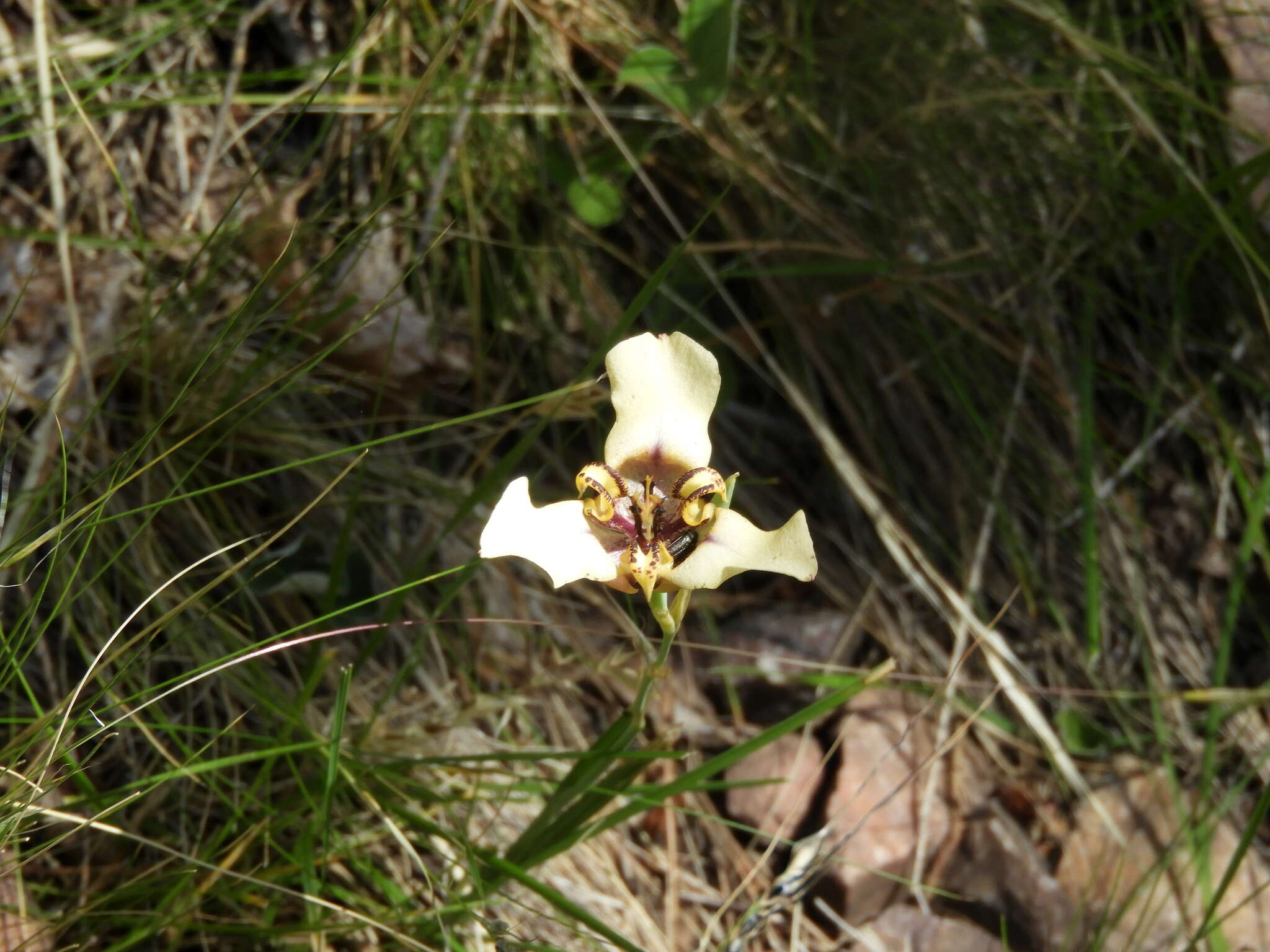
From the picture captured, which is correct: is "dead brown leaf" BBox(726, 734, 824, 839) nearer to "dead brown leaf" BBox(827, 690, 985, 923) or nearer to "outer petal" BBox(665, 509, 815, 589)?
"dead brown leaf" BBox(827, 690, 985, 923)

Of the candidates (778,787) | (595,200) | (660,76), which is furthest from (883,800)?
(660,76)

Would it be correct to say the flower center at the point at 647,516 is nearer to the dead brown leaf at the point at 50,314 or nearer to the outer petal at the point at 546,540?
the outer petal at the point at 546,540

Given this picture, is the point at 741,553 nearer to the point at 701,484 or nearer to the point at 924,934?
the point at 701,484

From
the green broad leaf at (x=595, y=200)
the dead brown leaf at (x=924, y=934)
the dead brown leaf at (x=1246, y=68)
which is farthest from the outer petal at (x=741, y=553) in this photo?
the dead brown leaf at (x=1246, y=68)

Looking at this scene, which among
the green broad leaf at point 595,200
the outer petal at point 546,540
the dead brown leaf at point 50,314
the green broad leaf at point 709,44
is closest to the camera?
the outer petal at point 546,540

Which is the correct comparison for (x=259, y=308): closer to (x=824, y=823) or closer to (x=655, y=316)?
(x=655, y=316)

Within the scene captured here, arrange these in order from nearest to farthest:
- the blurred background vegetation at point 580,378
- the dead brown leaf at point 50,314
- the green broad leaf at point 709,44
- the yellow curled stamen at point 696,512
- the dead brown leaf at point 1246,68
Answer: the yellow curled stamen at point 696,512, the blurred background vegetation at point 580,378, the dead brown leaf at point 50,314, the green broad leaf at point 709,44, the dead brown leaf at point 1246,68

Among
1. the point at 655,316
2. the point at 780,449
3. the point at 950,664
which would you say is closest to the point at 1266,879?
the point at 950,664
